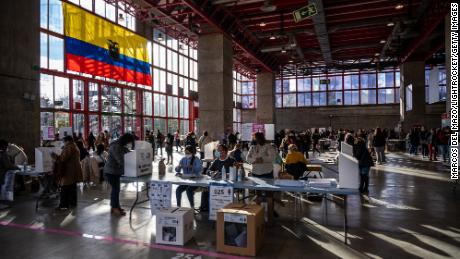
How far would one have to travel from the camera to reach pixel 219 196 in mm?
4957

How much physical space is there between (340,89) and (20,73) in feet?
93.6

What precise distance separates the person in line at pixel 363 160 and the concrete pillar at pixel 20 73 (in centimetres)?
844

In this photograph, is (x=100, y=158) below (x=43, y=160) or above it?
below

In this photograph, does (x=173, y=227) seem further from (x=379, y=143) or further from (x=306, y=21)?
(x=306, y=21)

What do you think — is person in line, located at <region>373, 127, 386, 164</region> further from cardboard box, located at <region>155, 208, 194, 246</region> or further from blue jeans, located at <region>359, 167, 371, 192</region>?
cardboard box, located at <region>155, 208, 194, 246</region>

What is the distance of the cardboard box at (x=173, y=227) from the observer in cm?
432

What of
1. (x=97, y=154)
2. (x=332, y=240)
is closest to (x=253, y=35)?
(x=97, y=154)

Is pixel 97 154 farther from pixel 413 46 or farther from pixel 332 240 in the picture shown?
pixel 413 46

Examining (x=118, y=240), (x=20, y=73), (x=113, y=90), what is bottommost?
(x=118, y=240)

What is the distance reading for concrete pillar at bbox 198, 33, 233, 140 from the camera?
45.5 feet

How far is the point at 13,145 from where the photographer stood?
762 centimetres

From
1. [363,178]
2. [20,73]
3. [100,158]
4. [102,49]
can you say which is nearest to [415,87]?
[363,178]

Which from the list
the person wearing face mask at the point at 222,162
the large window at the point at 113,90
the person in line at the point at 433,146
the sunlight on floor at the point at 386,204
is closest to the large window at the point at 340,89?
the large window at the point at 113,90

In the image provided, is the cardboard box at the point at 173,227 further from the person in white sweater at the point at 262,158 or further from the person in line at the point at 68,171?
the person in line at the point at 68,171
